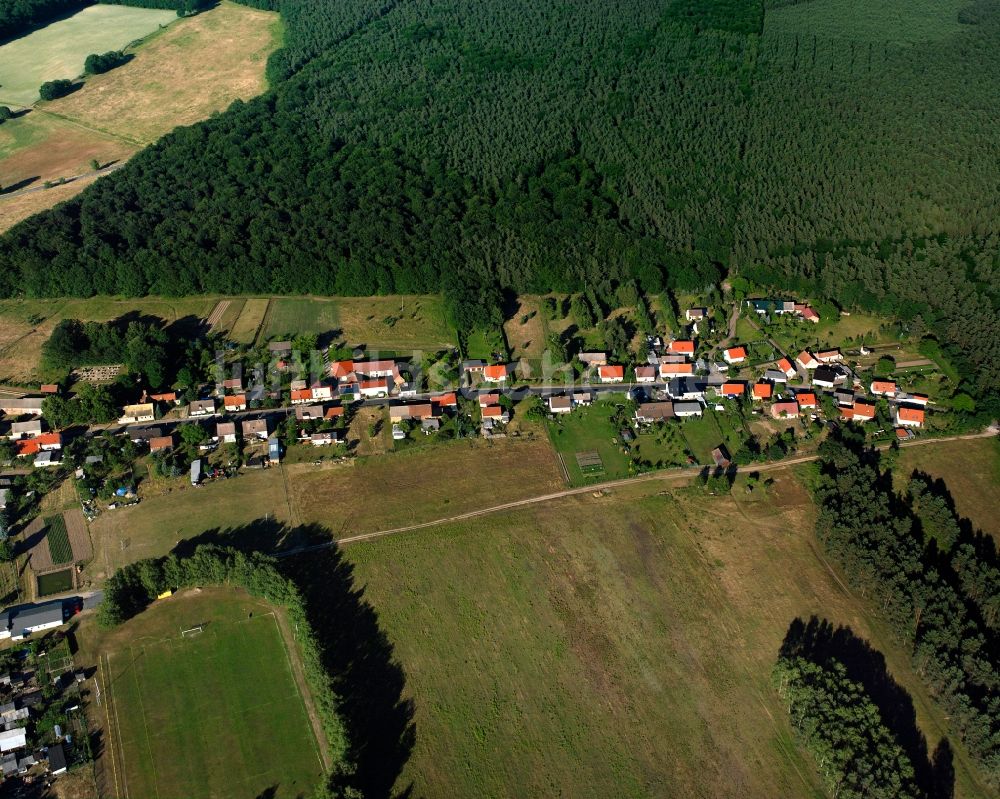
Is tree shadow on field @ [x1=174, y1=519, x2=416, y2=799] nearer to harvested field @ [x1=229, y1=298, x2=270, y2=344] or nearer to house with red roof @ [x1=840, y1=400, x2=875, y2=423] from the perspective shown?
harvested field @ [x1=229, y1=298, x2=270, y2=344]

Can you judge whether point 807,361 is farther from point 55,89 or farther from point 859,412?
point 55,89

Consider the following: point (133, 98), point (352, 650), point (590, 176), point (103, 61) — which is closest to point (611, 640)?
point (352, 650)

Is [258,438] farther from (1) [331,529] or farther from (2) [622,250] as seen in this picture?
(2) [622,250]

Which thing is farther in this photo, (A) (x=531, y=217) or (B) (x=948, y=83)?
(B) (x=948, y=83)

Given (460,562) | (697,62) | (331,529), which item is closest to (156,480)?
(331,529)

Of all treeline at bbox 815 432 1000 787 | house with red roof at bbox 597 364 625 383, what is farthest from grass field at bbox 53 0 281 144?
treeline at bbox 815 432 1000 787
